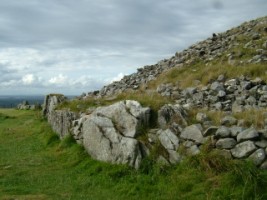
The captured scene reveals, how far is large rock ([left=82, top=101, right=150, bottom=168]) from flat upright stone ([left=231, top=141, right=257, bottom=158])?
3155mm

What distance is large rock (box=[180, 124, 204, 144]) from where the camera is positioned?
12.2m

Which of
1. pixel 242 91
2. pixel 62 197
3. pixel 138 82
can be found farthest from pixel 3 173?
pixel 138 82

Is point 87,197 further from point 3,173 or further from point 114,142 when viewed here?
point 3,173

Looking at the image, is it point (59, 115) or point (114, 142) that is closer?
point (114, 142)

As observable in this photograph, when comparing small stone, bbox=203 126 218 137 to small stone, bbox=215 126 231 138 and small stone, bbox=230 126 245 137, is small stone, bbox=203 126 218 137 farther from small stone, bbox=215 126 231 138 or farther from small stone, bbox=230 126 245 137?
small stone, bbox=230 126 245 137

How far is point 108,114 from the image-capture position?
15.0 meters

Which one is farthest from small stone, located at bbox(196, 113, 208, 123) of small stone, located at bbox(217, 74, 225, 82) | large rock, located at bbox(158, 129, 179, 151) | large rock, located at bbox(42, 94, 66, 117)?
large rock, located at bbox(42, 94, 66, 117)

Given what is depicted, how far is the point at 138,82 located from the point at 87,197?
18.7 metres

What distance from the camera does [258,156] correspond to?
10.8 meters

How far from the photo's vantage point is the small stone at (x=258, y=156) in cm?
1068

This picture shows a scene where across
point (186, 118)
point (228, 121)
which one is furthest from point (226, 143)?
point (186, 118)

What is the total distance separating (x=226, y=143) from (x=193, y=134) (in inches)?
53.2

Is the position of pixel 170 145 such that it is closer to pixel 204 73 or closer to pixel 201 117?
pixel 201 117

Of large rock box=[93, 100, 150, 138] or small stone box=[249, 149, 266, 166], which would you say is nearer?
small stone box=[249, 149, 266, 166]
